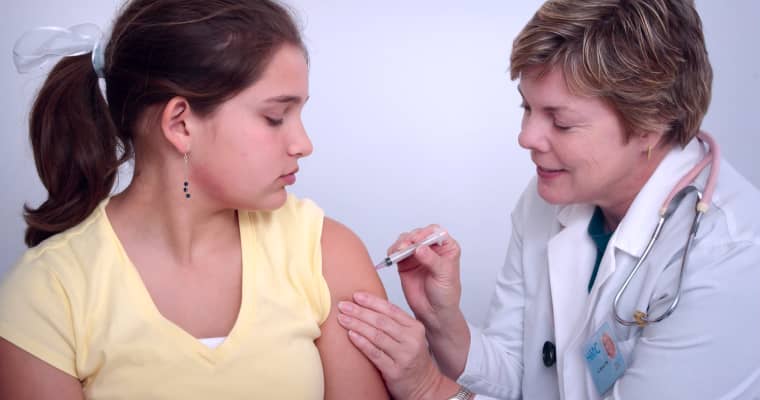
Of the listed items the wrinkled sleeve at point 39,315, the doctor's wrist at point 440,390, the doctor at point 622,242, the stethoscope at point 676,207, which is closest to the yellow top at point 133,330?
the wrinkled sleeve at point 39,315

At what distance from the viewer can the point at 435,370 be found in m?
1.71

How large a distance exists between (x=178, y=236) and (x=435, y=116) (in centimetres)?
148

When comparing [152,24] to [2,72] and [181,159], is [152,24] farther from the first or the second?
[2,72]

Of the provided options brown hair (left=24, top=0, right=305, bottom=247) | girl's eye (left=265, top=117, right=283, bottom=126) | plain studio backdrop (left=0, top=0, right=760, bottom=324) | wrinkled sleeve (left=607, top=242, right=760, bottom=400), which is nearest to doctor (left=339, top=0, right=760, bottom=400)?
wrinkled sleeve (left=607, top=242, right=760, bottom=400)

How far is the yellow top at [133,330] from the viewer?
1.35m

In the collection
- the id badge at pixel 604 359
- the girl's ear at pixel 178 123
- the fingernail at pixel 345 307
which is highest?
the girl's ear at pixel 178 123

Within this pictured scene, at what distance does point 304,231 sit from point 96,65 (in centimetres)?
50

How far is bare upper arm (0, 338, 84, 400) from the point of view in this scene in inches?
51.8

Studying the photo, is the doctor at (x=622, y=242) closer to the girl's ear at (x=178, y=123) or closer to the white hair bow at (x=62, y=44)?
the girl's ear at (x=178, y=123)

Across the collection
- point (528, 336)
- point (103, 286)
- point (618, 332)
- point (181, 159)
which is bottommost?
point (528, 336)

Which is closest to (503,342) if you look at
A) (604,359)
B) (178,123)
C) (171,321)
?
(604,359)

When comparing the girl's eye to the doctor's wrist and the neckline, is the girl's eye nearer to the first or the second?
the neckline

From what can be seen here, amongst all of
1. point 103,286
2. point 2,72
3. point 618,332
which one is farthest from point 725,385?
point 2,72

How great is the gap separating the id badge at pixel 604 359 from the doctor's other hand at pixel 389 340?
336mm
